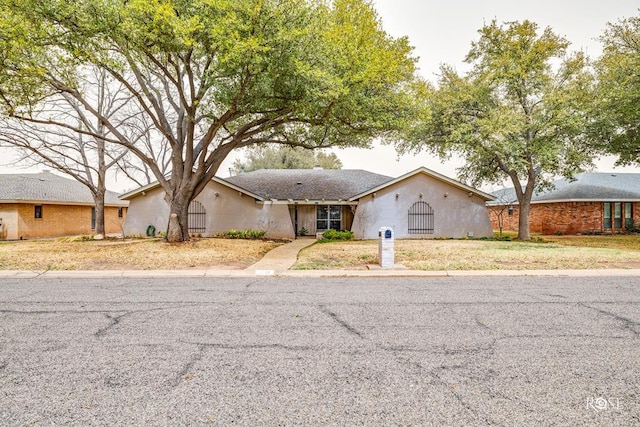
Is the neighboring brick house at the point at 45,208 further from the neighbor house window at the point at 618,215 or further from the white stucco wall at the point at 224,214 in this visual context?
the neighbor house window at the point at 618,215

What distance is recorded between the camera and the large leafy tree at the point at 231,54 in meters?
10.4

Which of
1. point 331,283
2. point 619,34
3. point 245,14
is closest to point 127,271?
point 331,283

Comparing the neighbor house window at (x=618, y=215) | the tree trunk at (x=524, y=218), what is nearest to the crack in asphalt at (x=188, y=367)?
the tree trunk at (x=524, y=218)

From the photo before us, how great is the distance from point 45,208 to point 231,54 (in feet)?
66.0

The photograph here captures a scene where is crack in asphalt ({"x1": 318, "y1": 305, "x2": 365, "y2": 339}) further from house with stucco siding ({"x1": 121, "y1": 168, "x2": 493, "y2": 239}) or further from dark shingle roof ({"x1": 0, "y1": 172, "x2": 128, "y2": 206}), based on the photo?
dark shingle roof ({"x1": 0, "y1": 172, "x2": 128, "y2": 206})

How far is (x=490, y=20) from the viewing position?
63.3 ft

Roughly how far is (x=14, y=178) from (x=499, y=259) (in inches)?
1150

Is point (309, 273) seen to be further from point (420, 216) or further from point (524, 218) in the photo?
point (524, 218)

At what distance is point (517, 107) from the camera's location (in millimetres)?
20125

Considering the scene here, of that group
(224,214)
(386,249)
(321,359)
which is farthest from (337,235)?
(321,359)

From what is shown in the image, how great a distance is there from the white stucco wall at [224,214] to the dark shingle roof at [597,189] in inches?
566

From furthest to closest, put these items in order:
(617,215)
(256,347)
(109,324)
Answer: (617,215)
(109,324)
(256,347)

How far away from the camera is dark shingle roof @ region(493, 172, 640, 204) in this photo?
2442 cm

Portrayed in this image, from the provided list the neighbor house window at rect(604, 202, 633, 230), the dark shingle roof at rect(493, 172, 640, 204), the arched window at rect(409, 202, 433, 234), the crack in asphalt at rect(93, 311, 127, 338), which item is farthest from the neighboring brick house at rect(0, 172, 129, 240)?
the neighbor house window at rect(604, 202, 633, 230)
